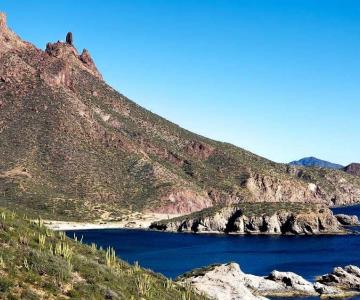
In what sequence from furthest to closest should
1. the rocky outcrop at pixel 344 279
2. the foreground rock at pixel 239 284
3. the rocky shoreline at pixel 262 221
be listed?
the rocky shoreline at pixel 262 221 → the rocky outcrop at pixel 344 279 → the foreground rock at pixel 239 284

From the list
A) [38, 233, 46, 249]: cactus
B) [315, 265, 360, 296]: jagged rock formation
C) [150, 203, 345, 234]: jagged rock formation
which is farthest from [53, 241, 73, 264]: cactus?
[150, 203, 345, 234]: jagged rock formation

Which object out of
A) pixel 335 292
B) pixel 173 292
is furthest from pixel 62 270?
pixel 335 292

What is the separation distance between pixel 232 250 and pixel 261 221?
41.1 meters

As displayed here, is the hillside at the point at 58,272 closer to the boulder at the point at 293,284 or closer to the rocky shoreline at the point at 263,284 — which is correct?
the rocky shoreline at the point at 263,284

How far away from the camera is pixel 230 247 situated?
5522 inches

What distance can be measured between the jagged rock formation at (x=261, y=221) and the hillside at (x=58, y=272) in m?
135

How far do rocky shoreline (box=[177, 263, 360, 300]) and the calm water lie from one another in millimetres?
10689

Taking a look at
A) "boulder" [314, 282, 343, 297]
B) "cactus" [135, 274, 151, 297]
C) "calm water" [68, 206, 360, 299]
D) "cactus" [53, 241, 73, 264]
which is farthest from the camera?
"calm water" [68, 206, 360, 299]

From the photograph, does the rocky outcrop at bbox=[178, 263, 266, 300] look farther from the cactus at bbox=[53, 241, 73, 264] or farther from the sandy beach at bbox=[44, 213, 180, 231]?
the sandy beach at bbox=[44, 213, 180, 231]

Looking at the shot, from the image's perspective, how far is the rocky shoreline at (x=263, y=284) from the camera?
65.6m

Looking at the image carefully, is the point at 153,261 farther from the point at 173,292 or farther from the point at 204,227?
the point at 173,292

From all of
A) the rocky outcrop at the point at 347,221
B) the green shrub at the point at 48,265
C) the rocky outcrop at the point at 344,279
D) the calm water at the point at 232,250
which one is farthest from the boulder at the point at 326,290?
the rocky outcrop at the point at 347,221

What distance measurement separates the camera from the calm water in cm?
10881

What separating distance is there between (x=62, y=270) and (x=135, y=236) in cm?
12648
